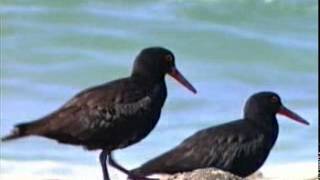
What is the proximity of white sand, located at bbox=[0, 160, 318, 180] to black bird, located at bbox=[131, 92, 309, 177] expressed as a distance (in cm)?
276

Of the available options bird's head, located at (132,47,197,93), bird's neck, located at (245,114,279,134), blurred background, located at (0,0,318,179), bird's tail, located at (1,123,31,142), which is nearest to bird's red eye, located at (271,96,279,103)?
bird's neck, located at (245,114,279,134)

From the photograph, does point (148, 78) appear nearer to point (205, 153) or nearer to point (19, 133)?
point (205, 153)

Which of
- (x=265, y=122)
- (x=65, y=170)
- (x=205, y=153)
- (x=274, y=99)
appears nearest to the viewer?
(x=205, y=153)

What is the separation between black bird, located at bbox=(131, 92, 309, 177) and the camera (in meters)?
10.1

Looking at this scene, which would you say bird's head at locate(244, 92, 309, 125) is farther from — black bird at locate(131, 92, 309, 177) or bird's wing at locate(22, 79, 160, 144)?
bird's wing at locate(22, 79, 160, 144)

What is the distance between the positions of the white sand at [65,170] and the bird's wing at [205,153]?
2934 mm

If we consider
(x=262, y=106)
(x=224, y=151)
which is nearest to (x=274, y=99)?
(x=262, y=106)

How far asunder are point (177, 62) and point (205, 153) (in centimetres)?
1035

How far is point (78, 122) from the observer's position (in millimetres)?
10031

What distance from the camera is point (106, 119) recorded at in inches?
394

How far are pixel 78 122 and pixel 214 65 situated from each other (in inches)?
423

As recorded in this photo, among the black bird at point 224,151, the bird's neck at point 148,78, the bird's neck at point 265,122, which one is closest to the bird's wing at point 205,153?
the black bird at point 224,151

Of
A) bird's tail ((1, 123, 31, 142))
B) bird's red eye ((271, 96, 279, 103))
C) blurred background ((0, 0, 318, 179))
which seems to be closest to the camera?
bird's tail ((1, 123, 31, 142))

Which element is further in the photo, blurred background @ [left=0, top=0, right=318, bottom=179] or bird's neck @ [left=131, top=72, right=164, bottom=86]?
blurred background @ [left=0, top=0, right=318, bottom=179]
